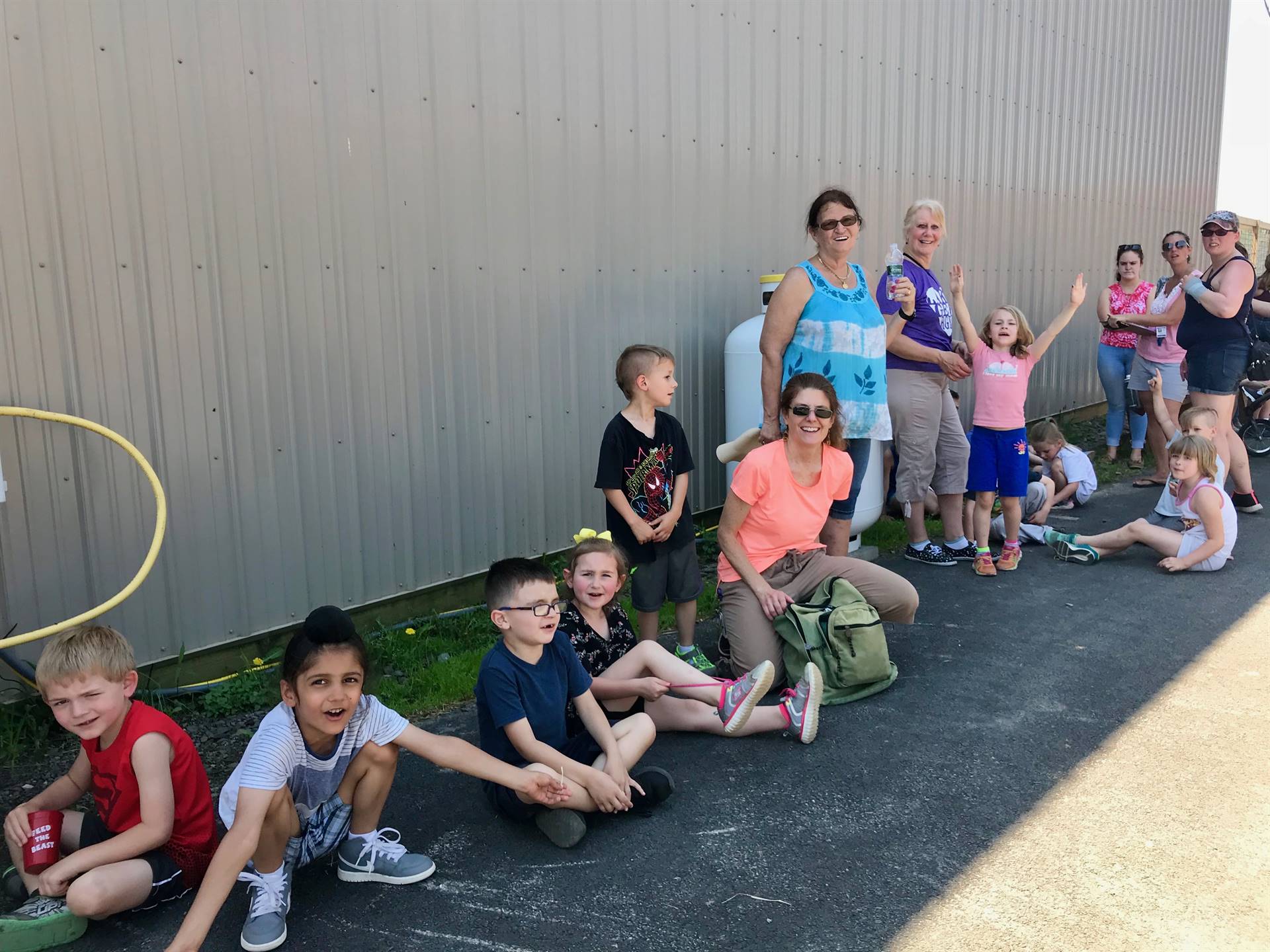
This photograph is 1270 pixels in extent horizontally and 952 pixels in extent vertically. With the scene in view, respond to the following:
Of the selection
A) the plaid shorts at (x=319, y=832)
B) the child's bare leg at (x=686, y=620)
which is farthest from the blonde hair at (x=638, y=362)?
the plaid shorts at (x=319, y=832)

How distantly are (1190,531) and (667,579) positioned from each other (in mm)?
3461

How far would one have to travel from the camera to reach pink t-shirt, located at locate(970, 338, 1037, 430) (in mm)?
5719

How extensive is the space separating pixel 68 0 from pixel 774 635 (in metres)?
3.49

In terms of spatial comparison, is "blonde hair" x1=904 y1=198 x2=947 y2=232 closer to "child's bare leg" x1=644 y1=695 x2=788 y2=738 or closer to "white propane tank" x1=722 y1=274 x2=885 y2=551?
"white propane tank" x1=722 y1=274 x2=885 y2=551

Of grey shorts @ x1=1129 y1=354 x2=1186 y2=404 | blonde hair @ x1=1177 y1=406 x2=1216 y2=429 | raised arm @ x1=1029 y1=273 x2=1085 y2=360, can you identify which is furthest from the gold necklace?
grey shorts @ x1=1129 y1=354 x2=1186 y2=404

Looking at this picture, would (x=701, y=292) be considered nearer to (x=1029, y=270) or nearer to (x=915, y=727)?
(x=915, y=727)

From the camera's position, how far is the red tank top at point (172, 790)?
100 inches

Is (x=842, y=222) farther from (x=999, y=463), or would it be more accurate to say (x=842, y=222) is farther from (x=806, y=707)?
(x=806, y=707)

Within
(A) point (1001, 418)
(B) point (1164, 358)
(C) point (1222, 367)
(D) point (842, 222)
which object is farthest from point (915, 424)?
(B) point (1164, 358)

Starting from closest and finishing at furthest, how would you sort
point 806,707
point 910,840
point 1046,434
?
point 910,840 → point 806,707 → point 1046,434

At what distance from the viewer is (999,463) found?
19.1 feet

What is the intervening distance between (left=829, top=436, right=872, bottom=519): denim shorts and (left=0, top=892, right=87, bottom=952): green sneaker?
3511mm

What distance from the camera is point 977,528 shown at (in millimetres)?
5773

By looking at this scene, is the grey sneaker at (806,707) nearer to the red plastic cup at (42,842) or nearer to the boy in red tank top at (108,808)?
the boy in red tank top at (108,808)
